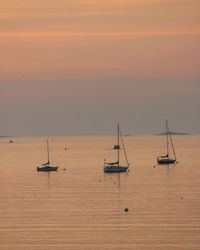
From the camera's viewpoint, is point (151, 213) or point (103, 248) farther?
point (151, 213)

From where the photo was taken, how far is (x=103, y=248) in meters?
58.1

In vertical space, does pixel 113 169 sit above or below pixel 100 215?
above

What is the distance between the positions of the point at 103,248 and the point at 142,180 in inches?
2848

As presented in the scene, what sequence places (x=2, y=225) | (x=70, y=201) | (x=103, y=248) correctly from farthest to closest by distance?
(x=70, y=201), (x=2, y=225), (x=103, y=248)

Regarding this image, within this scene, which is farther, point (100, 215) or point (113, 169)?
point (113, 169)

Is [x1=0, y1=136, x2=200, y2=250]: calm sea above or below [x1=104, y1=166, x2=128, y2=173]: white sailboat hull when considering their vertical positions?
below

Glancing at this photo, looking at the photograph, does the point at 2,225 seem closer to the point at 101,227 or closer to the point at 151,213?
the point at 101,227

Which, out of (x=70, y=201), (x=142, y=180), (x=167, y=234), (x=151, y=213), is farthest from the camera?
(x=142, y=180)

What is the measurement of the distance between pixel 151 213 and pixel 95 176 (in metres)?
66.2

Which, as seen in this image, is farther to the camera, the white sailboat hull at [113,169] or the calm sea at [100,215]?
the white sailboat hull at [113,169]

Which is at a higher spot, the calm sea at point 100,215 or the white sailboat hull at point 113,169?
the white sailboat hull at point 113,169

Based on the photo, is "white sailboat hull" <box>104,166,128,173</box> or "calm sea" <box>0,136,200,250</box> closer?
"calm sea" <box>0,136,200,250</box>

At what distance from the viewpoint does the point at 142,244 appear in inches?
2346

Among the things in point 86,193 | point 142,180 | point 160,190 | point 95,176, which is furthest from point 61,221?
point 95,176
